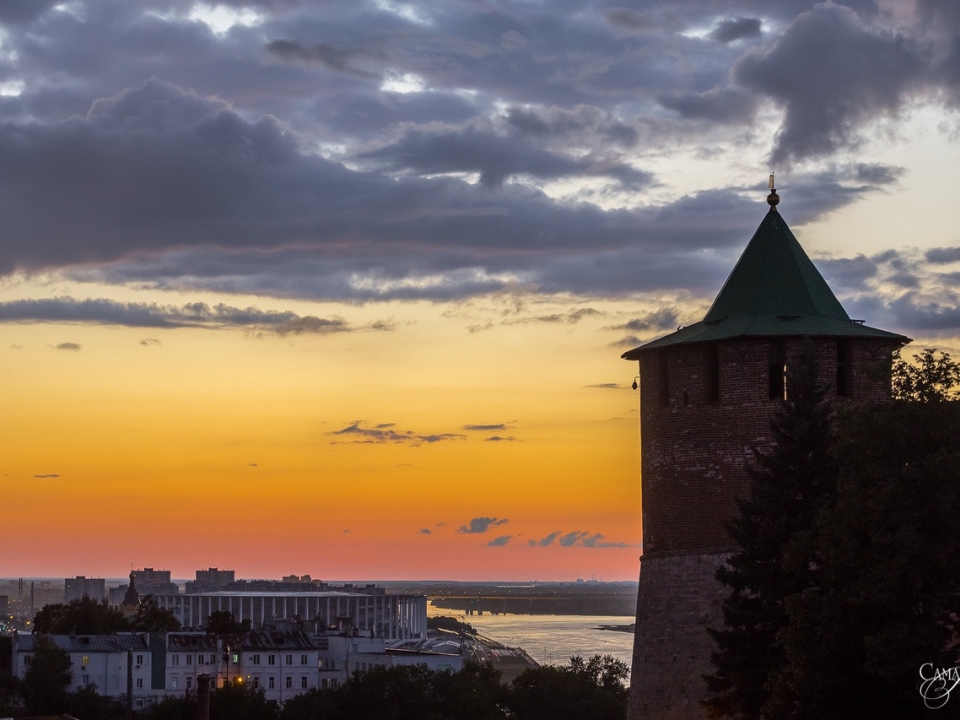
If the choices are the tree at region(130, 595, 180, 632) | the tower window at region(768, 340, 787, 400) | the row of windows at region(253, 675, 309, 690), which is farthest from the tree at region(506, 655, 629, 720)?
the tree at region(130, 595, 180, 632)

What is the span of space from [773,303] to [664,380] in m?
2.66

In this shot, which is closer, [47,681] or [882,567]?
[882,567]

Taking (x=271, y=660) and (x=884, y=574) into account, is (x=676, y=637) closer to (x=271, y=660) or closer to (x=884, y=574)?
(x=884, y=574)

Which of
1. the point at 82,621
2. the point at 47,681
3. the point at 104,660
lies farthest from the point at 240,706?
the point at 82,621

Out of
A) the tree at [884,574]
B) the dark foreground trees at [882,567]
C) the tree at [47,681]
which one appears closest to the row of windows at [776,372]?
the dark foreground trees at [882,567]

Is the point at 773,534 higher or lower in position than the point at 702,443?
lower

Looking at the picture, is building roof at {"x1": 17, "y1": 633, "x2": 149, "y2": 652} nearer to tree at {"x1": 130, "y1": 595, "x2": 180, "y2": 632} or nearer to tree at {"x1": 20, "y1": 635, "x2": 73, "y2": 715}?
tree at {"x1": 20, "y1": 635, "x2": 73, "y2": 715}

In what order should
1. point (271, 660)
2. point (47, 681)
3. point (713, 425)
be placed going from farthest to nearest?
point (271, 660) < point (47, 681) < point (713, 425)

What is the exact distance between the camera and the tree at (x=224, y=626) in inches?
4063

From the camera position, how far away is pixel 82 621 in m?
101

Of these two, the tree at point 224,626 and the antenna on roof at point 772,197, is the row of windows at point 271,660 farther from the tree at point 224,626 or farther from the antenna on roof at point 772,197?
the antenna on roof at point 772,197

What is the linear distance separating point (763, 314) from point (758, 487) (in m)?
5.00

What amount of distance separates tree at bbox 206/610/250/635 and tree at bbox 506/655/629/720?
1486 inches

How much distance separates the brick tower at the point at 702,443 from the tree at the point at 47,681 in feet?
170
